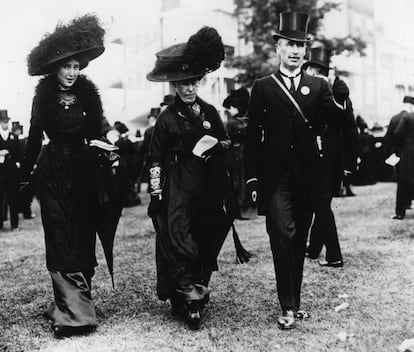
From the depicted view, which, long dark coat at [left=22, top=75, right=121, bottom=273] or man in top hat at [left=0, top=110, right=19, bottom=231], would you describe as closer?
long dark coat at [left=22, top=75, right=121, bottom=273]

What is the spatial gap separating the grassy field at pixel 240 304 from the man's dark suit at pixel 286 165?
0.45 metres

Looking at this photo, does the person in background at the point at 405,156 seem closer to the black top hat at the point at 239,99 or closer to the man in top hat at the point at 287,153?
the black top hat at the point at 239,99

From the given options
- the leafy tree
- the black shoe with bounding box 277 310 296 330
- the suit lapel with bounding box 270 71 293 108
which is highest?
the leafy tree

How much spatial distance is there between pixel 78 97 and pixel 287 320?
2389 mm

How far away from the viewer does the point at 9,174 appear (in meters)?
12.8

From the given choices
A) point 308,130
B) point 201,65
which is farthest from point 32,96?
point 308,130

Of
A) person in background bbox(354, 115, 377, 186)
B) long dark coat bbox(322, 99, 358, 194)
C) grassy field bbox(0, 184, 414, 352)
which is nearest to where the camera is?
grassy field bbox(0, 184, 414, 352)

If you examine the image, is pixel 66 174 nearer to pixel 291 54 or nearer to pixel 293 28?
pixel 291 54

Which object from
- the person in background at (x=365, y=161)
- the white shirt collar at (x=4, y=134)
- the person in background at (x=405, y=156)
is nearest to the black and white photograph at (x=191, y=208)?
the person in background at (x=405, y=156)

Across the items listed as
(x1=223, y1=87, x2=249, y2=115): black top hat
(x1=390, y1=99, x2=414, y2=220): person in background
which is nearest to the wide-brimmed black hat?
(x1=223, y1=87, x2=249, y2=115): black top hat

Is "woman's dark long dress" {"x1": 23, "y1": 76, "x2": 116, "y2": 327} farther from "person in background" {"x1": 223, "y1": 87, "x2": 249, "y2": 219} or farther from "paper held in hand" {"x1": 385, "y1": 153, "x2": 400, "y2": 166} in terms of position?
"paper held in hand" {"x1": 385, "y1": 153, "x2": 400, "y2": 166}

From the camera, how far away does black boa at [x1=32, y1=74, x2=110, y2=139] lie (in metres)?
5.29

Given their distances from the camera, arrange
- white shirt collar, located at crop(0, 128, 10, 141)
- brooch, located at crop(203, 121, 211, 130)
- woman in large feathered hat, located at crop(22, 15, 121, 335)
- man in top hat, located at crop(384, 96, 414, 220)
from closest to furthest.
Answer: woman in large feathered hat, located at crop(22, 15, 121, 335) < brooch, located at crop(203, 121, 211, 130) < man in top hat, located at crop(384, 96, 414, 220) < white shirt collar, located at crop(0, 128, 10, 141)

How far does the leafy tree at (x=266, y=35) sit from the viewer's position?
86.8 ft
